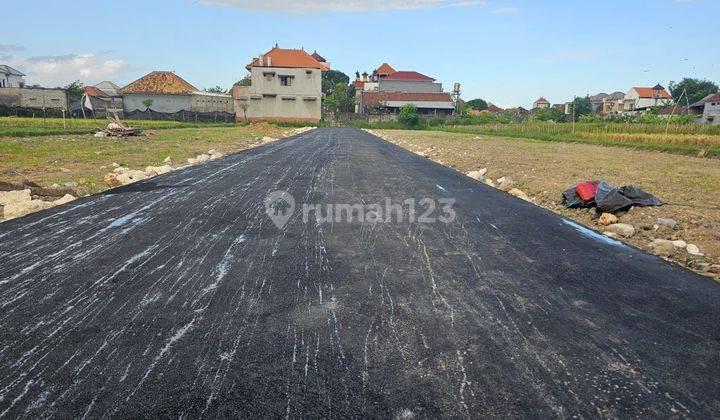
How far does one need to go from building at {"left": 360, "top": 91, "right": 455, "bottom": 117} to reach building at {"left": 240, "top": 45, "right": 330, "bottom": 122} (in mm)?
9485

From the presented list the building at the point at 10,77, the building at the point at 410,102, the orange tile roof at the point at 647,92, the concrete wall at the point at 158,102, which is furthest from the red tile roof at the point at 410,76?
the building at the point at 10,77

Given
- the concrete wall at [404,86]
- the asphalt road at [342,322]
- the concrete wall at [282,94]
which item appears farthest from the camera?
the concrete wall at [404,86]

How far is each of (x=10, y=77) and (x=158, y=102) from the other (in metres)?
27.3

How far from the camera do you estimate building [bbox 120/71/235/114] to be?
1847 inches

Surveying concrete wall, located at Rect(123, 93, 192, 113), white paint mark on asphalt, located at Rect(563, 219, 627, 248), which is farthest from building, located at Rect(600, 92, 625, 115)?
white paint mark on asphalt, located at Rect(563, 219, 627, 248)

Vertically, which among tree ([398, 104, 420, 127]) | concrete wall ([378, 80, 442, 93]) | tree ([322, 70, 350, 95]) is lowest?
tree ([398, 104, 420, 127])

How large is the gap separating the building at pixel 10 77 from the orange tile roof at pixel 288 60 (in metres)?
34.5

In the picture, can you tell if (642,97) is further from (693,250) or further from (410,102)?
(693,250)

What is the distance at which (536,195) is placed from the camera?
6977mm

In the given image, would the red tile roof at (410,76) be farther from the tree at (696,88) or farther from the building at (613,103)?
the tree at (696,88)

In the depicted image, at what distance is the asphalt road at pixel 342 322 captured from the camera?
1.80 metres

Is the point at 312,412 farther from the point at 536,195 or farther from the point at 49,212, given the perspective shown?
the point at 536,195

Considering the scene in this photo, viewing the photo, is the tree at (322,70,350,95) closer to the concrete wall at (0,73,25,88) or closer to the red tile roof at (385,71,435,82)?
the red tile roof at (385,71,435,82)

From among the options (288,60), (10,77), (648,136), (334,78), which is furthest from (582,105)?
(10,77)
